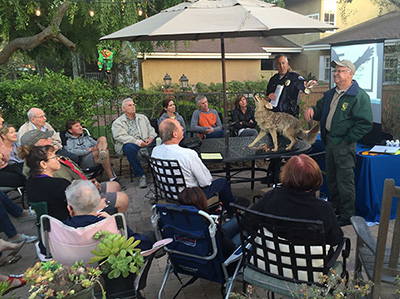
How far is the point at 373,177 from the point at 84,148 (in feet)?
14.0

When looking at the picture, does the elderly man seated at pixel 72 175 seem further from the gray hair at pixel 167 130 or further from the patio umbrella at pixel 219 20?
the patio umbrella at pixel 219 20

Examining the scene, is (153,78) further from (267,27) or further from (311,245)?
(311,245)

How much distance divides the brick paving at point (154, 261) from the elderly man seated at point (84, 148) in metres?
0.78

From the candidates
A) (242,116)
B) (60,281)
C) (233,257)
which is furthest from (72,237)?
(242,116)

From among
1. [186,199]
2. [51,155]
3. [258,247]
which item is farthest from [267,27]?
[51,155]

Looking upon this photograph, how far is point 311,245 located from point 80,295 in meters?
1.35

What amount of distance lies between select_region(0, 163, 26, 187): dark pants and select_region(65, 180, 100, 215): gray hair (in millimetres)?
2798

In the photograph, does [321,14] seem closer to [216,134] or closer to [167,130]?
[216,134]

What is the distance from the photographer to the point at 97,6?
20.3 ft

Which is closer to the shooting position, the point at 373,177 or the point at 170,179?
the point at 170,179

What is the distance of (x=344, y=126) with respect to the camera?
3.89m

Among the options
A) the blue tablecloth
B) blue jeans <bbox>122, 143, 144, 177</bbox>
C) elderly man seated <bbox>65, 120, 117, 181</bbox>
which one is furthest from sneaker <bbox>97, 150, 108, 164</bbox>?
the blue tablecloth

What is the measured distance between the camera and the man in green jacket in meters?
3.78

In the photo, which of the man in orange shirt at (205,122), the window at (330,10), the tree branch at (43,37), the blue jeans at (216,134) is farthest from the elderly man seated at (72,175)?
the window at (330,10)
